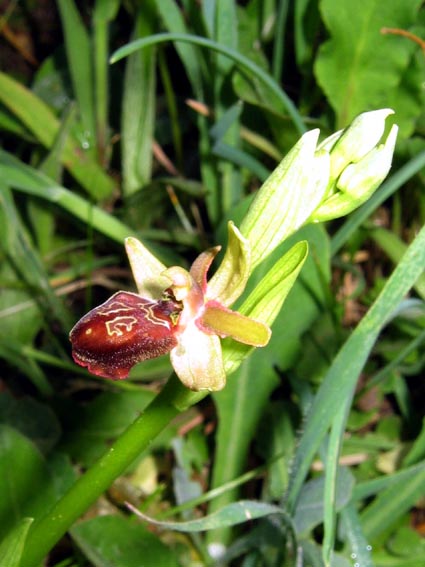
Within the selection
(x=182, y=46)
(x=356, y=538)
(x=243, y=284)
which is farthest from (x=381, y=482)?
(x=182, y=46)

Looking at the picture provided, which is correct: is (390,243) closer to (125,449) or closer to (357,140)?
(357,140)

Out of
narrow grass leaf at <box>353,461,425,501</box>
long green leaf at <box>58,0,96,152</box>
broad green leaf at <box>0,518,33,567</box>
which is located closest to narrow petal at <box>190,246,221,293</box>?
broad green leaf at <box>0,518,33,567</box>

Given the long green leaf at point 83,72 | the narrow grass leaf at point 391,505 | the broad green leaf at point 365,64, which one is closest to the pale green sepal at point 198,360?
the narrow grass leaf at point 391,505

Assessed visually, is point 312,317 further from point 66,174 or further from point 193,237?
point 66,174

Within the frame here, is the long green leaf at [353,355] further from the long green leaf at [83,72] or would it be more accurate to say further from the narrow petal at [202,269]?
the long green leaf at [83,72]

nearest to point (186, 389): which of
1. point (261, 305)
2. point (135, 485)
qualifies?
point (261, 305)

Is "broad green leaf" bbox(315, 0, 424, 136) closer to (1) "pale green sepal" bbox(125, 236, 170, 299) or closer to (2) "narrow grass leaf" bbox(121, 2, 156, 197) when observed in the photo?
(2) "narrow grass leaf" bbox(121, 2, 156, 197)
